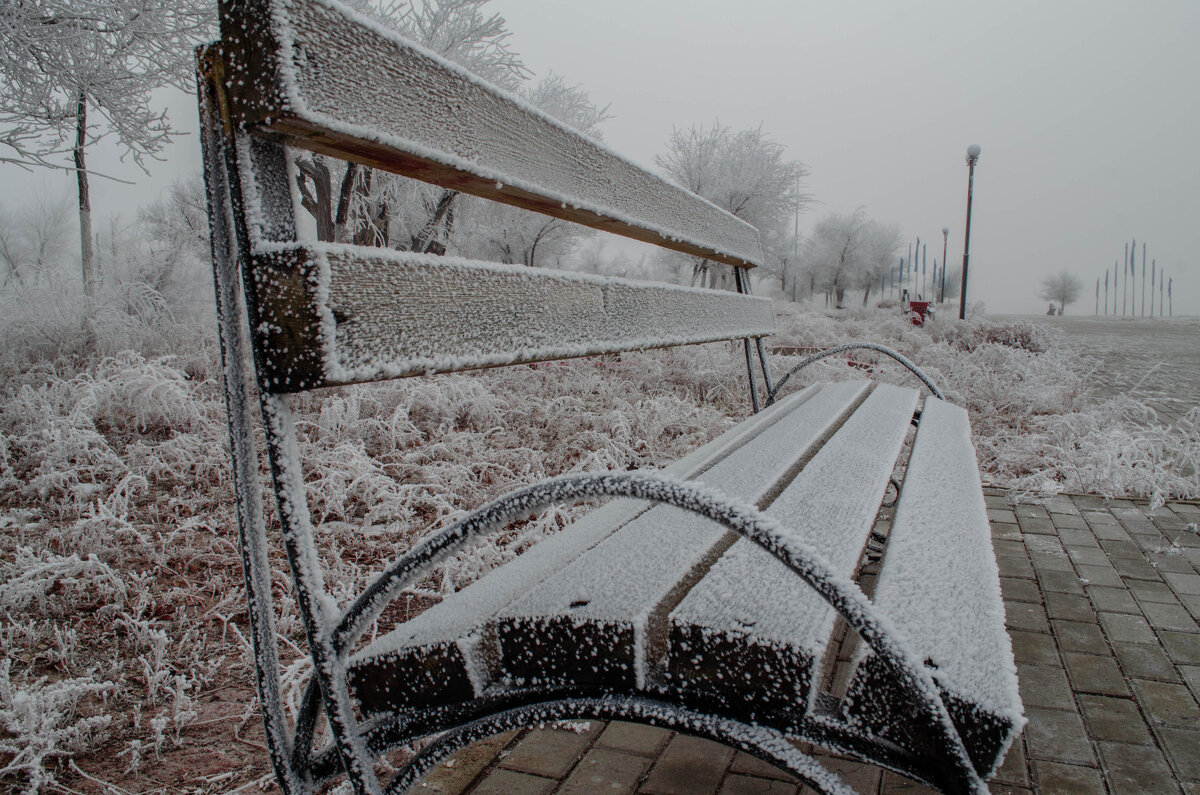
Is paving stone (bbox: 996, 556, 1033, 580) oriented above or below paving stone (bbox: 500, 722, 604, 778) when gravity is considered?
above

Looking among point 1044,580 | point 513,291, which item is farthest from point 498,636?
point 1044,580

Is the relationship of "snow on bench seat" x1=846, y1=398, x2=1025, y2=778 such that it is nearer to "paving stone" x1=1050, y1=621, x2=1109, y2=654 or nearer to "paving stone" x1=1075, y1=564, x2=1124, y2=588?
"paving stone" x1=1050, y1=621, x2=1109, y2=654

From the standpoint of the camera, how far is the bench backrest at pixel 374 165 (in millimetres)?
688

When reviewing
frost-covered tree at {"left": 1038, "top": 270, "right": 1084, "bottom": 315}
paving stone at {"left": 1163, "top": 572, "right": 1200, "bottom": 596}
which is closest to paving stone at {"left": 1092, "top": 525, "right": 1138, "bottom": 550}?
paving stone at {"left": 1163, "top": 572, "right": 1200, "bottom": 596}

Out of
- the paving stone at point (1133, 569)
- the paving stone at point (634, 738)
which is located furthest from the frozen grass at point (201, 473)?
the paving stone at point (1133, 569)

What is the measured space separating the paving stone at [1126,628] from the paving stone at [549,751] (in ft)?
5.11

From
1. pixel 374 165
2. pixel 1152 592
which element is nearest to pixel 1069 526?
pixel 1152 592

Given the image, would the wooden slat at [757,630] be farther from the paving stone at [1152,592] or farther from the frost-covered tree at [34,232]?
the frost-covered tree at [34,232]

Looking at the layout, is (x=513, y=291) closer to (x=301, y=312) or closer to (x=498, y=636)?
(x=301, y=312)

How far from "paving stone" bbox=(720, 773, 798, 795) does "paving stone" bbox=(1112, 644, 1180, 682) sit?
3.54ft

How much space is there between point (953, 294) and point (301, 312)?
6824 centimetres

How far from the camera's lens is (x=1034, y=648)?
1910 millimetres

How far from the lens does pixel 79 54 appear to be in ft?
23.0

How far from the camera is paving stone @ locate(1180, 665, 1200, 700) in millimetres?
1695
